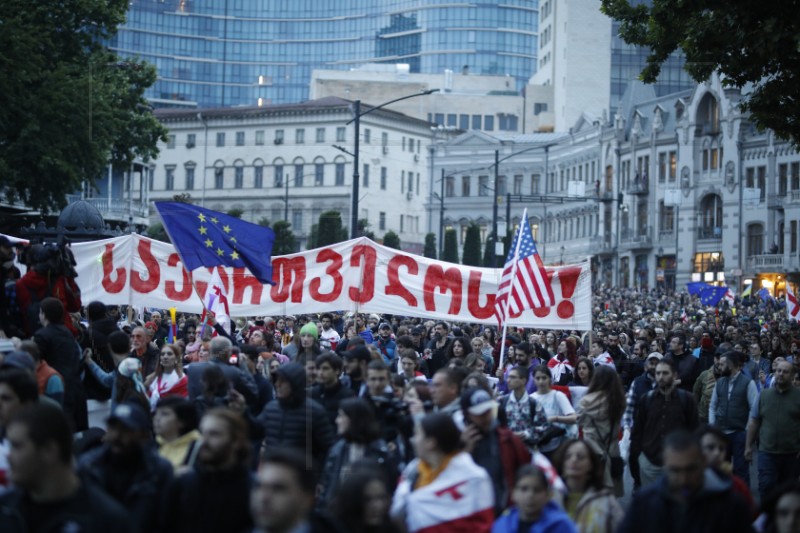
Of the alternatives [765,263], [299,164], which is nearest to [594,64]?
[299,164]

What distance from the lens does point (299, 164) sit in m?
116

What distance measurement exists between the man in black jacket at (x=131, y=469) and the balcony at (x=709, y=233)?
7481 cm

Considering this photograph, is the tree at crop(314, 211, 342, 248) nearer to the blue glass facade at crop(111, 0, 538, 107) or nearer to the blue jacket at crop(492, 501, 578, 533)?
the blue jacket at crop(492, 501, 578, 533)

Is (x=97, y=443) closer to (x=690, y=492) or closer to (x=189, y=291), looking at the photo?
(x=690, y=492)

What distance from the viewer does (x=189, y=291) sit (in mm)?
17266

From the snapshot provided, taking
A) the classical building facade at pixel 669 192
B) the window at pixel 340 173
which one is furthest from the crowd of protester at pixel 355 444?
the window at pixel 340 173

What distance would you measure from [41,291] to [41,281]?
0.36 feet

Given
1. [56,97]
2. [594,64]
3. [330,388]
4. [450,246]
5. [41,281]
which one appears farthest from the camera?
[594,64]

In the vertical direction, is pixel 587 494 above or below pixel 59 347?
below

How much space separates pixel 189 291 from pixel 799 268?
58842 mm

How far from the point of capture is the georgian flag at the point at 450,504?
24.9ft

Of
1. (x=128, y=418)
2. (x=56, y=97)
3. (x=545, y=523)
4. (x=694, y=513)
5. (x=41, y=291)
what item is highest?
(x=56, y=97)

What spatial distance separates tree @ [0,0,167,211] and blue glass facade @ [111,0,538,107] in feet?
→ 382

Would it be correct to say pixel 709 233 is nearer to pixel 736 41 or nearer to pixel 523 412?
pixel 736 41
